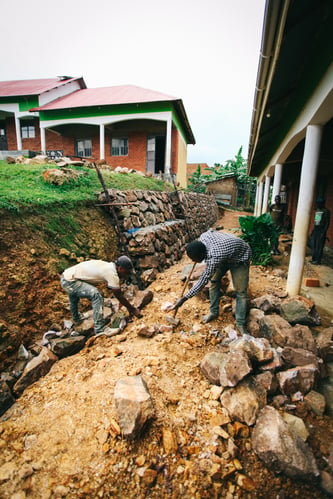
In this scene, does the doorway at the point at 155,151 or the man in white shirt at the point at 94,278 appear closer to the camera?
the man in white shirt at the point at 94,278

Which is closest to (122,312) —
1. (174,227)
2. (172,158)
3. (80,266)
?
(80,266)

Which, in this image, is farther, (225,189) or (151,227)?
(225,189)

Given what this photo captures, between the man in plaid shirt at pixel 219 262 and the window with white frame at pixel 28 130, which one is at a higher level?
the window with white frame at pixel 28 130

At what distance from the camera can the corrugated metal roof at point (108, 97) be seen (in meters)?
12.9

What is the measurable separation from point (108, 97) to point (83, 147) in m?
3.41

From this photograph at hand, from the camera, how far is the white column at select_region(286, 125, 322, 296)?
3.83m

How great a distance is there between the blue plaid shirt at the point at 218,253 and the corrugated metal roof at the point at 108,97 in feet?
37.2

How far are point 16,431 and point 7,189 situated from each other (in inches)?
152

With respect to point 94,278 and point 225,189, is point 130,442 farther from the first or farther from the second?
point 225,189

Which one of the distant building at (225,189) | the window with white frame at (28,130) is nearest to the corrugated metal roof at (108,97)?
the window with white frame at (28,130)

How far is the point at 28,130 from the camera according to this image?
16.3 meters

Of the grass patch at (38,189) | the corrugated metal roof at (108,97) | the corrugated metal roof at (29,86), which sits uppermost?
the corrugated metal roof at (29,86)

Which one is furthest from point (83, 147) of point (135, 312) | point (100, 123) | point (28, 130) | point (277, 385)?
point (277, 385)

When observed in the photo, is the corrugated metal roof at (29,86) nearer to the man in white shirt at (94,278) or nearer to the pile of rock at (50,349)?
the man in white shirt at (94,278)
